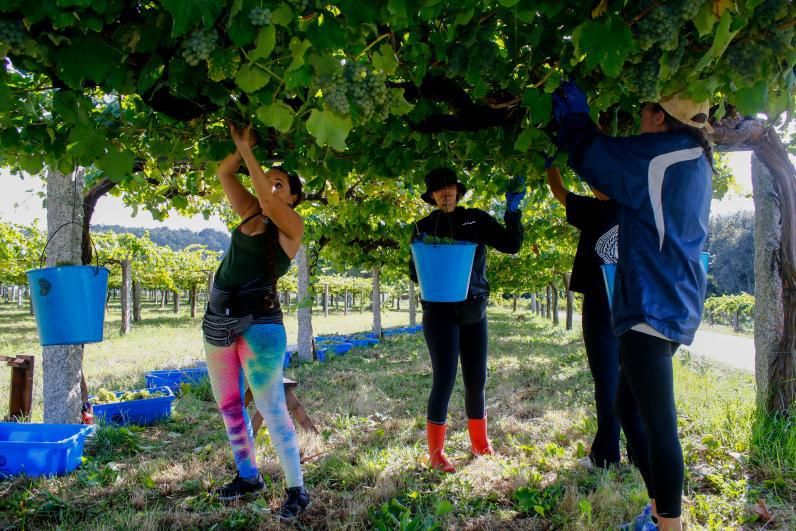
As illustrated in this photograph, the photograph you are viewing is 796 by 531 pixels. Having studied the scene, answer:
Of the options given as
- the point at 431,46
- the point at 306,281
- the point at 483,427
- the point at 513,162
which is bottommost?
the point at 483,427

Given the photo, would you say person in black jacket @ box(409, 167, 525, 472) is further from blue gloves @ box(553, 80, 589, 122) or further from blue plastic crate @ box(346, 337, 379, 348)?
blue plastic crate @ box(346, 337, 379, 348)

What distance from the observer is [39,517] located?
233cm

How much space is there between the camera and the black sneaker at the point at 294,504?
7.20 feet

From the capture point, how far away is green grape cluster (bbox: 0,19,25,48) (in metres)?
1.12

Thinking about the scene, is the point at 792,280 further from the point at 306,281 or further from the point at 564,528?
the point at 306,281

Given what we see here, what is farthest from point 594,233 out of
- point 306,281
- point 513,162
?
point 306,281

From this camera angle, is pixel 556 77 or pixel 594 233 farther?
pixel 594 233

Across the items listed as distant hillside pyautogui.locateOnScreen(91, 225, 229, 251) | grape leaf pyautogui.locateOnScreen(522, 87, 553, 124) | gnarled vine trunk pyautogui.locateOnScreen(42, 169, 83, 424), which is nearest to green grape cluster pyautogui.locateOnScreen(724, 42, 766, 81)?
grape leaf pyautogui.locateOnScreen(522, 87, 553, 124)

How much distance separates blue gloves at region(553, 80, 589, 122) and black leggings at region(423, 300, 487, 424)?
4.27ft

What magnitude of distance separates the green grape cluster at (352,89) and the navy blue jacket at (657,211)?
70cm

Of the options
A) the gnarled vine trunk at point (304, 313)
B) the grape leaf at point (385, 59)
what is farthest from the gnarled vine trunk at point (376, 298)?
the grape leaf at point (385, 59)

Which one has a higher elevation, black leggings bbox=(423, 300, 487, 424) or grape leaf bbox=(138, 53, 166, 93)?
grape leaf bbox=(138, 53, 166, 93)

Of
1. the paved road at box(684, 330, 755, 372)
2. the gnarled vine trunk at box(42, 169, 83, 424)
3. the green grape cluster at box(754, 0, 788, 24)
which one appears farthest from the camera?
the paved road at box(684, 330, 755, 372)

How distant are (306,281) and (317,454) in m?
4.15
